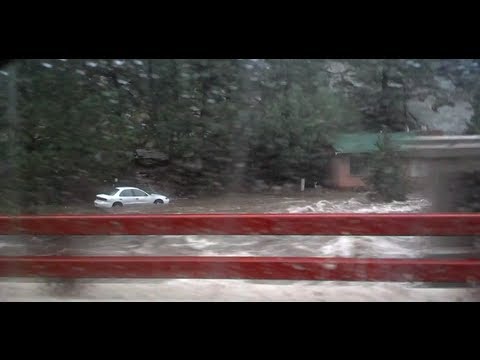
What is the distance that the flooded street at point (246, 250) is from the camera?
473 centimetres

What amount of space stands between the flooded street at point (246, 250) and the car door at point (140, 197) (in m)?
0.12

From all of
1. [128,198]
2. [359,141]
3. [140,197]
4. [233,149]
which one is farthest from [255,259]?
[359,141]

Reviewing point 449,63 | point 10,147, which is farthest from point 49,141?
point 449,63

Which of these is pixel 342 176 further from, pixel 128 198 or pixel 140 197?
pixel 128 198

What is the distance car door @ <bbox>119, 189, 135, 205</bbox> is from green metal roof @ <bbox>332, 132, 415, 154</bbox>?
2478 millimetres

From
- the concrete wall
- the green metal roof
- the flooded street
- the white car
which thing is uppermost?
the green metal roof

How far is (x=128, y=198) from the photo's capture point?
571 centimetres

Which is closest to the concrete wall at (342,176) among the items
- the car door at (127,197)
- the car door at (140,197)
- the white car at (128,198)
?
the white car at (128,198)

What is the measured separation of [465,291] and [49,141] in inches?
198

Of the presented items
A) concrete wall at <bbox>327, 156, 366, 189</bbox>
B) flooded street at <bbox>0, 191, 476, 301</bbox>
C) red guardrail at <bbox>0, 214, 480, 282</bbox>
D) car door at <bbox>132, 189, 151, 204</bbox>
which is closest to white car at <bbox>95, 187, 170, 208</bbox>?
car door at <bbox>132, 189, 151, 204</bbox>

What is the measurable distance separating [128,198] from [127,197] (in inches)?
0.8

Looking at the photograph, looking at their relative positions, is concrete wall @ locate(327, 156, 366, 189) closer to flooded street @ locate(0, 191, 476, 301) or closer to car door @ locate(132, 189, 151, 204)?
flooded street @ locate(0, 191, 476, 301)

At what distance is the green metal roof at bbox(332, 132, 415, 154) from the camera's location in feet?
18.4

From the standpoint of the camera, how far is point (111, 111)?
6074 millimetres
